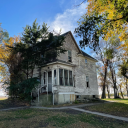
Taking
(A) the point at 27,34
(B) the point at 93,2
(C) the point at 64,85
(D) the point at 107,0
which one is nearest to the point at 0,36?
(A) the point at 27,34

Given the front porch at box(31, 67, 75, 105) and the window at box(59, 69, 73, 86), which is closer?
the front porch at box(31, 67, 75, 105)

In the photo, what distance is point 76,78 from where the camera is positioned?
58.4 feet

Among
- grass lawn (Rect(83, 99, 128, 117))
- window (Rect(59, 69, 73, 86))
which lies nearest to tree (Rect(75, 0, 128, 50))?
grass lawn (Rect(83, 99, 128, 117))

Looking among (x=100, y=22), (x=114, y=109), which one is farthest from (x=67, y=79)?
(x=100, y=22)

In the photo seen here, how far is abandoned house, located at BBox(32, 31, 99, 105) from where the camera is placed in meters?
14.2

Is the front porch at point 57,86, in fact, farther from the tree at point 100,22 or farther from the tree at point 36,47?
the tree at point 100,22

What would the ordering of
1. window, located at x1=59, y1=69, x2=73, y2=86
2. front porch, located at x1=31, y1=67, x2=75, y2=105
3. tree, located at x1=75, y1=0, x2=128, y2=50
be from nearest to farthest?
tree, located at x1=75, y1=0, x2=128, y2=50 → front porch, located at x1=31, y1=67, x2=75, y2=105 → window, located at x1=59, y1=69, x2=73, y2=86

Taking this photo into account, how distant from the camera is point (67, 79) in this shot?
16.0 meters

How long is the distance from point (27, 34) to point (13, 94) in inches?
306

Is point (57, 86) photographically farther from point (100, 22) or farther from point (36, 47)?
point (100, 22)

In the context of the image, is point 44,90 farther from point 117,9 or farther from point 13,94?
point 117,9

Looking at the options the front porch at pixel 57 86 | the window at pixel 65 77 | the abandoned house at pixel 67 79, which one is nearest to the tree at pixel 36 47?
the abandoned house at pixel 67 79

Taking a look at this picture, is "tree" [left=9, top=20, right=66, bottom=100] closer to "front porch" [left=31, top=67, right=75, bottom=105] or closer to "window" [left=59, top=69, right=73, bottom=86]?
"front porch" [left=31, top=67, right=75, bottom=105]

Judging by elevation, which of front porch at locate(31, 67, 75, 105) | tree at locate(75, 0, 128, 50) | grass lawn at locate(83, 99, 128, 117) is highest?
tree at locate(75, 0, 128, 50)
